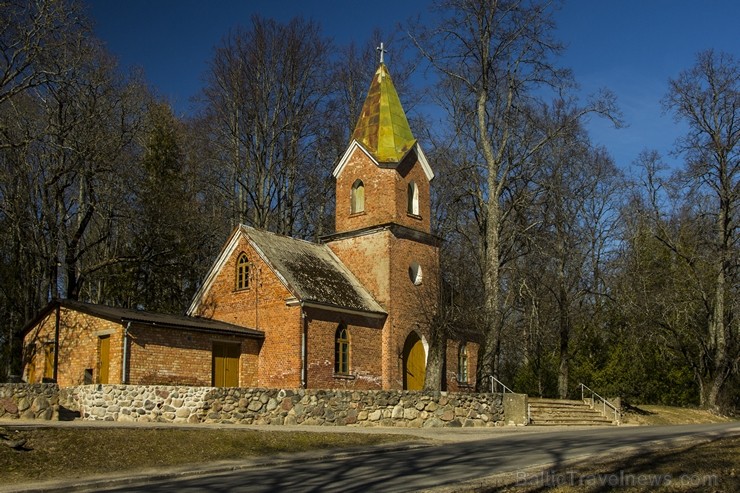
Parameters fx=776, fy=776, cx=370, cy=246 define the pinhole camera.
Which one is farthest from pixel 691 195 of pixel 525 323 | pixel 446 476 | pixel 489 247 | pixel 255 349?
pixel 446 476

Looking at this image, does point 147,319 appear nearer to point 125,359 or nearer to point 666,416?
point 125,359

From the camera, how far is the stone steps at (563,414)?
26.4m

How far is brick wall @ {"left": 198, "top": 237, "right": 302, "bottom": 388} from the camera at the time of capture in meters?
27.3

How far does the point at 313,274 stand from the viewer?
29469 mm

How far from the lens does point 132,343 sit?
79.2ft

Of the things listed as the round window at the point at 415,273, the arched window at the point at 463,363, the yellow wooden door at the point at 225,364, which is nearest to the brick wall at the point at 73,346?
the yellow wooden door at the point at 225,364

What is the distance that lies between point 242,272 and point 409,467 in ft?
58.2

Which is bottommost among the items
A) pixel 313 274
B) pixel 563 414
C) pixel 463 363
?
pixel 563 414

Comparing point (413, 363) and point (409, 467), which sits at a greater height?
point (413, 363)

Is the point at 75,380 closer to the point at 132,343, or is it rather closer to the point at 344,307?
the point at 132,343

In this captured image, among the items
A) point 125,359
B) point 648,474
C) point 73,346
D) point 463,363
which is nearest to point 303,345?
point 125,359

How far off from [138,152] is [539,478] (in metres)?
32.3

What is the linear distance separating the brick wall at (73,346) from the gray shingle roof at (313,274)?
6389 mm

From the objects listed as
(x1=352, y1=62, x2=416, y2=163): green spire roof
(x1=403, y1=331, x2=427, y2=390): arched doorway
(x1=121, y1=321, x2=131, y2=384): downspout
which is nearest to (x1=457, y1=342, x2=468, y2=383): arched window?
(x1=403, y1=331, x2=427, y2=390): arched doorway
